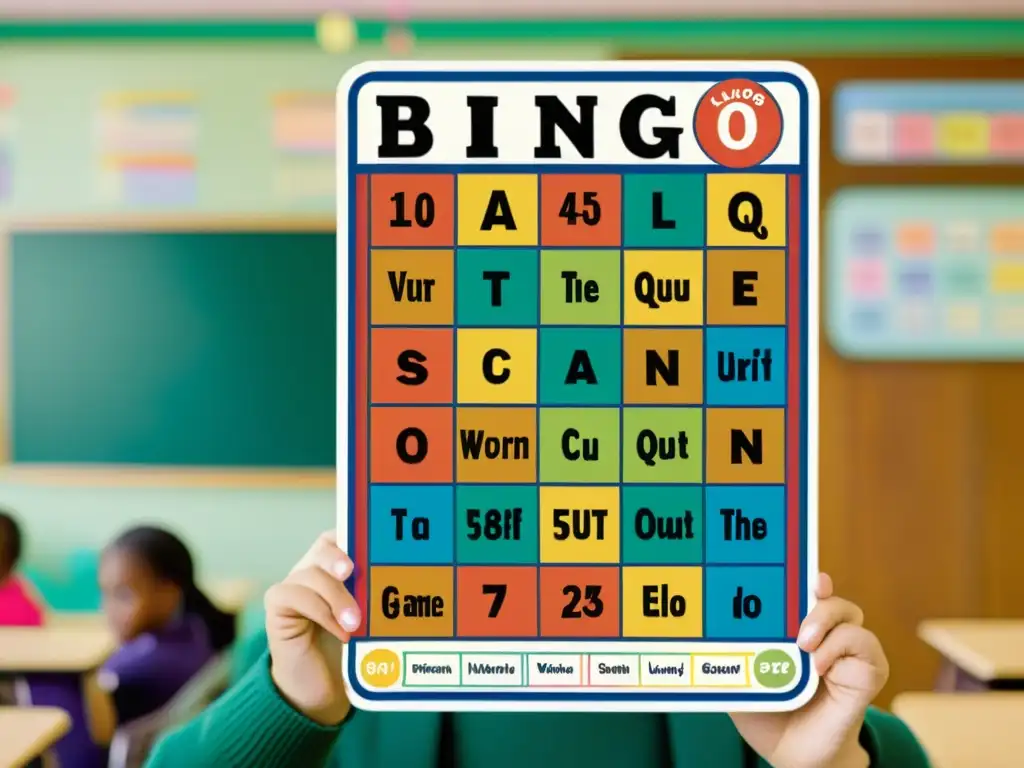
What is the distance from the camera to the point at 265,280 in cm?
369

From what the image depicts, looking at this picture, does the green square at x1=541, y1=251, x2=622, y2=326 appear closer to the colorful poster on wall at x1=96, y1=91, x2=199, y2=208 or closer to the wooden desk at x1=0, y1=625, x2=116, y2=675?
the wooden desk at x1=0, y1=625, x2=116, y2=675

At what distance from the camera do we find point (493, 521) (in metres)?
0.64

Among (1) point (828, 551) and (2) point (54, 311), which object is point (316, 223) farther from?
(1) point (828, 551)

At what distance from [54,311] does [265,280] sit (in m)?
0.91

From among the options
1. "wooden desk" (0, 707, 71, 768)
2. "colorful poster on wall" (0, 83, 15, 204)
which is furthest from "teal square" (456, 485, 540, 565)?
"colorful poster on wall" (0, 83, 15, 204)

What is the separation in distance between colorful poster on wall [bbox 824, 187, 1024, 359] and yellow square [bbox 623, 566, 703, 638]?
3261mm

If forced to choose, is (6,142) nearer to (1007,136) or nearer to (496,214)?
(496,214)

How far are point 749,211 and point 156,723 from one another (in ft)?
7.38

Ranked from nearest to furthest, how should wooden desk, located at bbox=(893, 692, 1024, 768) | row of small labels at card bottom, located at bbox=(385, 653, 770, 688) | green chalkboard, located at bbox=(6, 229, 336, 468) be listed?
row of small labels at card bottom, located at bbox=(385, 653, 770, 688), wooden desk, located at bbox=(893, 692, 1024, 768), green chalkboard, located at bbox=(6, 229, 336, 468)

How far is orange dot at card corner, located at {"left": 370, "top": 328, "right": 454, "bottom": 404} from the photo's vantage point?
64 centimetres

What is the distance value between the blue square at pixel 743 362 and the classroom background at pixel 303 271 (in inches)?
122

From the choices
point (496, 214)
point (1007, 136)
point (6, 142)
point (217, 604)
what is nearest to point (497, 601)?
point (496, 214)

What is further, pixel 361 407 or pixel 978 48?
pixel 978 48

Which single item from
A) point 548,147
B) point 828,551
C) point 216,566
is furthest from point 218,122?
point 548,147
